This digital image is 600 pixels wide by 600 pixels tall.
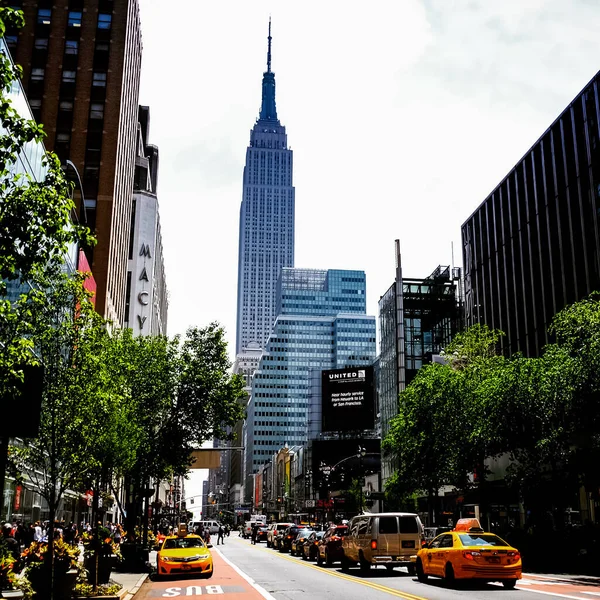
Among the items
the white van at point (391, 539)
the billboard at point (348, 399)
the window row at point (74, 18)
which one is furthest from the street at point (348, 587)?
the billboard at point (348, 399)

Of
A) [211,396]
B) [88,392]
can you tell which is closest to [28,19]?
[211,396]

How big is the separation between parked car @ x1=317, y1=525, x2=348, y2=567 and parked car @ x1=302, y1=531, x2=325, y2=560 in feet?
10.4

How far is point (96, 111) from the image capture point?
7244cm

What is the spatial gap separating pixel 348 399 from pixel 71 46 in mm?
61132

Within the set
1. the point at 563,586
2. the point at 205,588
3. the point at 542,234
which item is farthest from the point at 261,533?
the point at 563,586

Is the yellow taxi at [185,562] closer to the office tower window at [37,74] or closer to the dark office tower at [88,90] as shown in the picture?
the dark office tower at [88,90]

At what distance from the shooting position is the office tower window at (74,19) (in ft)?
244

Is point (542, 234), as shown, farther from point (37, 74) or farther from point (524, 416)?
point (37, 74)

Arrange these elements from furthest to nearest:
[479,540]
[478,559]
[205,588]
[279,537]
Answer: [279,537], [205,588], [479,540], [478,559]

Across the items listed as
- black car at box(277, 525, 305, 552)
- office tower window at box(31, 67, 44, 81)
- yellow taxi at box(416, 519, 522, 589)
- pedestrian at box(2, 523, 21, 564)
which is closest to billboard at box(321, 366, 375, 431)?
black car at box(277, 525, 305, 552)

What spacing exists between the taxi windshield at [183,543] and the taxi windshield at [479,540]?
10725mm

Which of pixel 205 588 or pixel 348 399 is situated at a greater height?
pixel 348 399

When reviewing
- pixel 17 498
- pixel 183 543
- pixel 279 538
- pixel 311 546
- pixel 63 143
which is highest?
pixel 63 143

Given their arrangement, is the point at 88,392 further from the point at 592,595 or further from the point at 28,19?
the point at 28,19
